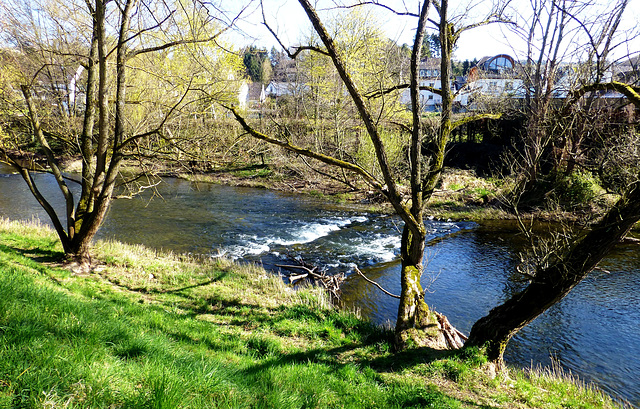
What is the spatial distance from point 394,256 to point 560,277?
8.22m

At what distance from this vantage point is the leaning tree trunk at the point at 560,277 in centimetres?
521

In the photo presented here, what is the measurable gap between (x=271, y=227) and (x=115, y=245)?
662 centimetres

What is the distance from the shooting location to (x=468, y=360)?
5980 millimetres

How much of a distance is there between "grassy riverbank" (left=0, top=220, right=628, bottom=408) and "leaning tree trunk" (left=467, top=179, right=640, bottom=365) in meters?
0.58

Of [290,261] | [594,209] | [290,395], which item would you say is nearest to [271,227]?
[290,261]

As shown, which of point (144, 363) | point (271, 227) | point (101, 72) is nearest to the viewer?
point (144, 363)

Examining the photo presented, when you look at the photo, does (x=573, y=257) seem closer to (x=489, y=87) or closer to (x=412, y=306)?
(x=412, y=306)

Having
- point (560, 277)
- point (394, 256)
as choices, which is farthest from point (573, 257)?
point (394, 256)

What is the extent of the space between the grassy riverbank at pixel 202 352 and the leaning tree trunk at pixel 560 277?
1.89 feet

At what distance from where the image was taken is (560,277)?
5723 mm

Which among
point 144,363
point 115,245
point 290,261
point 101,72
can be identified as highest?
point 101,72

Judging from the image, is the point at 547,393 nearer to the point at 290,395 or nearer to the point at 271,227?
the point at 290,395

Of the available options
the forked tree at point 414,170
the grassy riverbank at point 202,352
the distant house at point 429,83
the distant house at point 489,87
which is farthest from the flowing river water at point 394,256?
the distant house at point 489,87

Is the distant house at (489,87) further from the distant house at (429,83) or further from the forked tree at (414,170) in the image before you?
the forked tree at (414,170)
